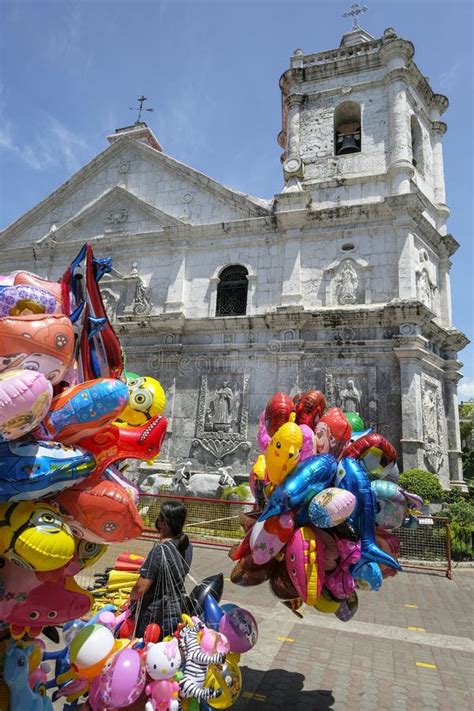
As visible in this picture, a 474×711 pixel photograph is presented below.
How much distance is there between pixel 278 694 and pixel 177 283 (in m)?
13.6

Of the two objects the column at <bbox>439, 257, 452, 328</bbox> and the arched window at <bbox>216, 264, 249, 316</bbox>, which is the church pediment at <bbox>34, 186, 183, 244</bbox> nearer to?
the arched window at <bbox>216, 264, 249, 316</bbox>

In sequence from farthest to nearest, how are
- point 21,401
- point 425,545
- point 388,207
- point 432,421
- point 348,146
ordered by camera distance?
point 348,146 → point 388,207 → point 432,421 → point 425,545 → point 21,401

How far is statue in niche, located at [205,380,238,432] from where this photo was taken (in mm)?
14273

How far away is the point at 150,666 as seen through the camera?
9.13 ft

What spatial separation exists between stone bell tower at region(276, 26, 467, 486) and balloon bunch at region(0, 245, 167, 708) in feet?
35.3

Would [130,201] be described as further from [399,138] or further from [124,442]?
[124,442]

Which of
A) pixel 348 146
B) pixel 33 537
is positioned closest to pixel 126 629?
pixel 33 537

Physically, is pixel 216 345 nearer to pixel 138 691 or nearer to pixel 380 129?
pixel 380 129

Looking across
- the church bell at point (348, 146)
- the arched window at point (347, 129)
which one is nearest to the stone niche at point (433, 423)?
the church bell at point (348, 146)

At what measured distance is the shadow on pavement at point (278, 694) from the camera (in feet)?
12.6

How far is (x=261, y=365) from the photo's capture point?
14.4m

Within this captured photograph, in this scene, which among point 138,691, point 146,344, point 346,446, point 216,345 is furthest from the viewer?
point 146,344

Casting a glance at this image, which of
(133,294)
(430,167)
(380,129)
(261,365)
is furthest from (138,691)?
(430,167)

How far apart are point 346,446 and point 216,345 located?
11.5 meters
